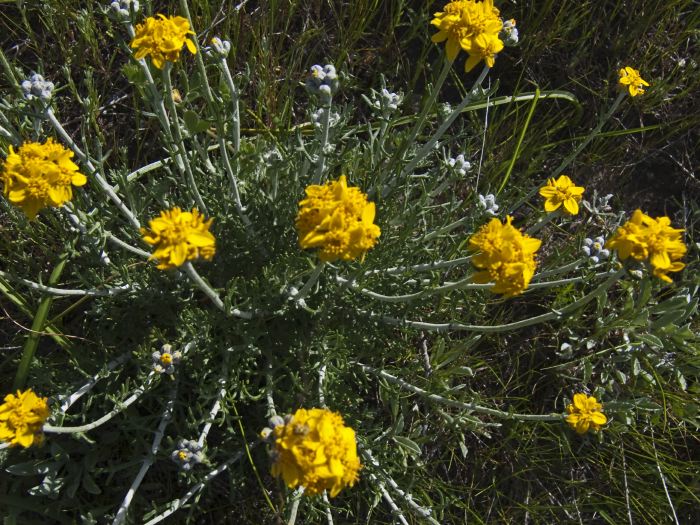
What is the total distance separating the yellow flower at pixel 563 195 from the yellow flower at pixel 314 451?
142 cm

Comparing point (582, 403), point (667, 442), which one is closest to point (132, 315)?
point (582, 403)

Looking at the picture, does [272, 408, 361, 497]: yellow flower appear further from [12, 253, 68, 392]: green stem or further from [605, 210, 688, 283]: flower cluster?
[12, 253, 68, 392]: green stem

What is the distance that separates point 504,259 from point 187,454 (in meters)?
1.43

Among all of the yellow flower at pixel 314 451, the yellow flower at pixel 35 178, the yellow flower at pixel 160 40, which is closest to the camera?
the yellow flower at pixel 314 451

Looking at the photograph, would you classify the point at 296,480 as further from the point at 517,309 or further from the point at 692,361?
the point at 692,361

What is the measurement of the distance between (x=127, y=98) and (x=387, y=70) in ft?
5.14

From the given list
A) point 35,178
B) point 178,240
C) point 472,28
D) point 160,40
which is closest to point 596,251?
point 472,28

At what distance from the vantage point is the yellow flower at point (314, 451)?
2.02m

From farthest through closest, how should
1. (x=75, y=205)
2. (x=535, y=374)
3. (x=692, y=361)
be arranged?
(x=535, y=374) < (x=692, y=361) < (x=75, y=205)

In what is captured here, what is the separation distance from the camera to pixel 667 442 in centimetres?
362

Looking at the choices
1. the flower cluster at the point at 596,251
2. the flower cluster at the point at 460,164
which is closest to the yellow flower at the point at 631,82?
the flower cluster at the point at 596,251

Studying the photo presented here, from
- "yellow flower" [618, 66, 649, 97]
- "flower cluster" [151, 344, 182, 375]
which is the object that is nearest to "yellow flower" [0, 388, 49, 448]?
"flower cluster" [151, 344, 182, 375]

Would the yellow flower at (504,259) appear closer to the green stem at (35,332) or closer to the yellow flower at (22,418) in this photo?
the yellow flower at (22,418)

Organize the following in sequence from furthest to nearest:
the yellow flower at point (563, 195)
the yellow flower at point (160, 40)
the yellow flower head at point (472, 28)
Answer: the yellow flower at point (563, 195) → the yellow flower head at point (472, 28) → the yellow flower at point (160, 40)
